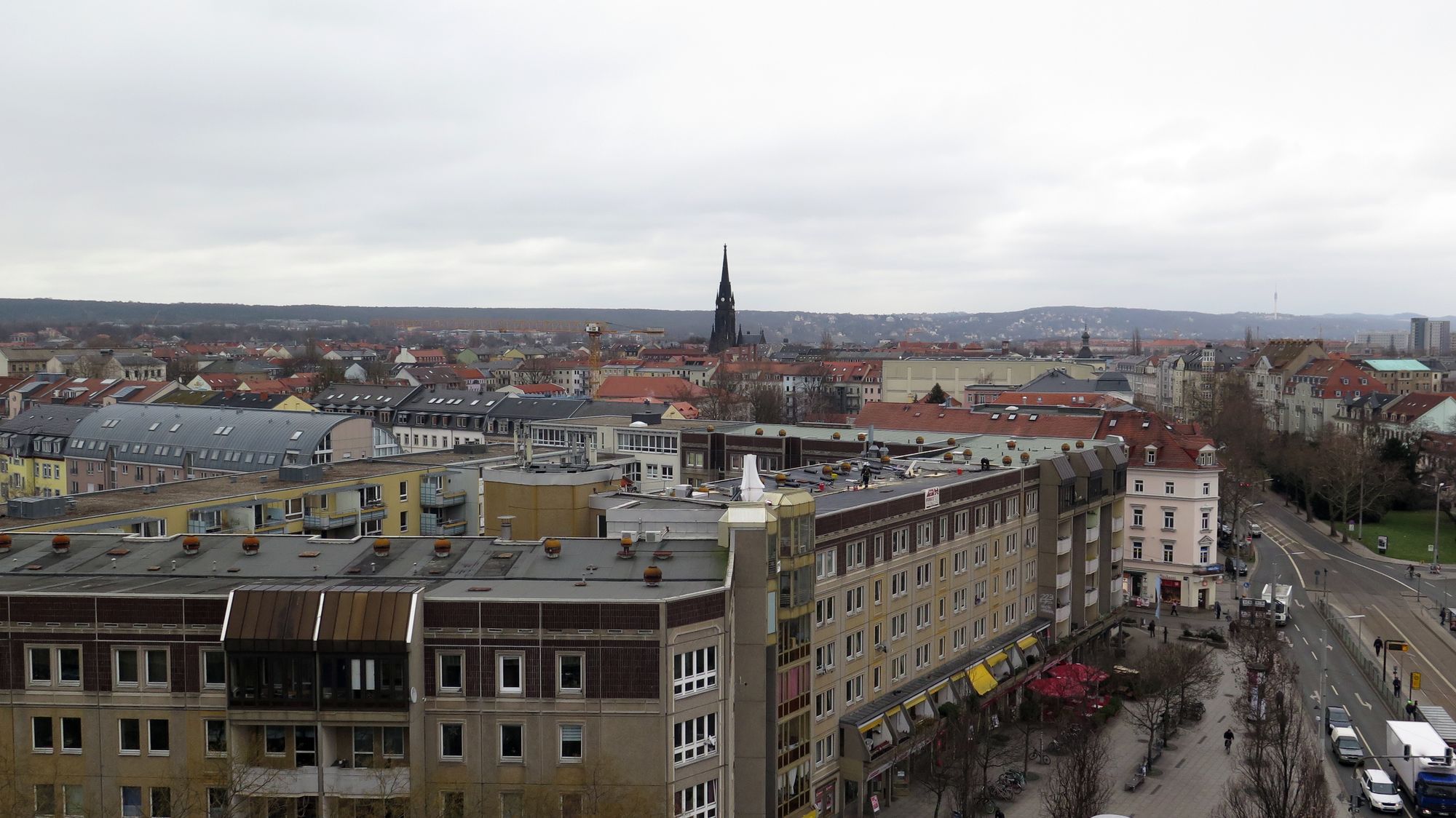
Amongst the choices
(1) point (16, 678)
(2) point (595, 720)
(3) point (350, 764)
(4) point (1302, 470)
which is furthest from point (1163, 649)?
(4) point (1302, 470)

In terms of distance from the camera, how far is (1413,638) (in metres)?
63.8

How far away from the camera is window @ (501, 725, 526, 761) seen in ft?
93.4

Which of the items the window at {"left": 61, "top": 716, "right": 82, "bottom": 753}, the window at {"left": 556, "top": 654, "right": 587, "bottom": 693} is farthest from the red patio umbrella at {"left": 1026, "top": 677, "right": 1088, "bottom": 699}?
the window at {"left": 61, "top": 716, "right": 82, "bottom": 753}

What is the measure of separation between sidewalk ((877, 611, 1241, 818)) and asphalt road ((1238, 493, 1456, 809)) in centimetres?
413

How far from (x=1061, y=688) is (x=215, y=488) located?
36764 mm

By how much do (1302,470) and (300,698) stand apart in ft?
334

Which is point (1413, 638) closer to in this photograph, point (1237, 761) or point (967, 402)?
point (1237, 761)

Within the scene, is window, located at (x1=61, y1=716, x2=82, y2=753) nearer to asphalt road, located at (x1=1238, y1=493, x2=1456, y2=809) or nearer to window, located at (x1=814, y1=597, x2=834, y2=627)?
window, located at (x1=814, y1=597, x2=834, y2=627)

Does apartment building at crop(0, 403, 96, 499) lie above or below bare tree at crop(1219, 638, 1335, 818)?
above

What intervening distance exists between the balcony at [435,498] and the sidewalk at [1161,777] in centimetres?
2627

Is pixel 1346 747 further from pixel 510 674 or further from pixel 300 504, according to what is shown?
pixel 300 504

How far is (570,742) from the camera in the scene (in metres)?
28.5

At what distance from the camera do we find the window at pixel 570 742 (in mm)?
28469

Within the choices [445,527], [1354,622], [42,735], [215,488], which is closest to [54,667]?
[42,735]
